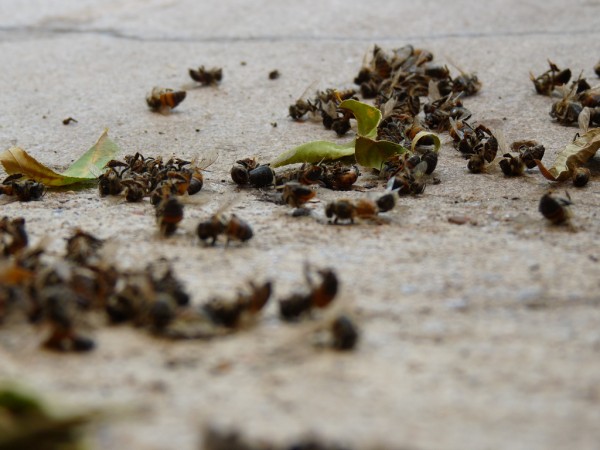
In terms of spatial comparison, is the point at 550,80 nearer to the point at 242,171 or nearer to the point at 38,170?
the point at 242,171

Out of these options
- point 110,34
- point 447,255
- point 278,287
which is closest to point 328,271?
point 278,287

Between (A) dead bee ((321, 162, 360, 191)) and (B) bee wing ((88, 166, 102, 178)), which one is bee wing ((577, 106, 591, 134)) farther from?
(B) bee wing ((88, 166, 102, 178))

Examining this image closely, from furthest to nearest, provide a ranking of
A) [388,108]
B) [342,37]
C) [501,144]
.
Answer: [342,37], [388,108], [501,144]

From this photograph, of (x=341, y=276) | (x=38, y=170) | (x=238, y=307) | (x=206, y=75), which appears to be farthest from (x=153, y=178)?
(x=206, y=75)

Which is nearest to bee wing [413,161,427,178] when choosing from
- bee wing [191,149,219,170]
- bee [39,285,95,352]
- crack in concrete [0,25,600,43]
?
bee wing [191,149,219,170]

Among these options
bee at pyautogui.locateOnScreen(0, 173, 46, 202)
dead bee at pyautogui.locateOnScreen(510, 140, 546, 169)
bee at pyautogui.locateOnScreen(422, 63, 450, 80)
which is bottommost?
bee at pyautogui.locateOnScreen(0, 173, 46, 202)

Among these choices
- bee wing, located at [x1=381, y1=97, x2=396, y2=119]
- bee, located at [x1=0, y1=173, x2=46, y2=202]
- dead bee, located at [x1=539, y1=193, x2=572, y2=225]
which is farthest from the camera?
bee wing, located at [x1=381, y1=97, x2=396, y2=119]

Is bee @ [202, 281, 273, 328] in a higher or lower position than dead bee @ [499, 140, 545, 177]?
lower
